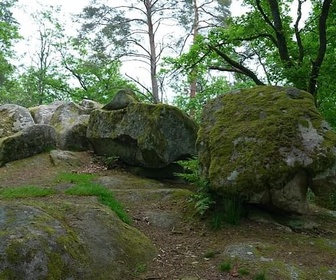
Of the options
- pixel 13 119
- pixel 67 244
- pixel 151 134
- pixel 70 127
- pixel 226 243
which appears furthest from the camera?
pixel 13 119

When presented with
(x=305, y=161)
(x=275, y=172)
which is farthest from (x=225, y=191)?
(x=305, y=161)

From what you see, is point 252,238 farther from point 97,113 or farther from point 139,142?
point 97,113

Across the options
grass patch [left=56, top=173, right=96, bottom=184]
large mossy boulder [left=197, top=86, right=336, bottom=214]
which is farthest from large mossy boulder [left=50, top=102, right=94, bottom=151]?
large mossy boulder [left=197, top=86, right=336, bottom=214]

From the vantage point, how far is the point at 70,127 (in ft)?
41.2

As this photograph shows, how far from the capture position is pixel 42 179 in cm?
884

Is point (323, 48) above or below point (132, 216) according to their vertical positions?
above

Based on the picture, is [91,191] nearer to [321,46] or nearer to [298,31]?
[321,46]

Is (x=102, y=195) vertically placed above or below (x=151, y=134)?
below

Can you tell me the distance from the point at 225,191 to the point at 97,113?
6.43 metres

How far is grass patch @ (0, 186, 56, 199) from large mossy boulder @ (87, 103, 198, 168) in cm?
293

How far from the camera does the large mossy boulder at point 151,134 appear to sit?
9305 millimetres

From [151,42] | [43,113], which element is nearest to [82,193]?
[43,113]

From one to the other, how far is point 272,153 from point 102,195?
3340mm

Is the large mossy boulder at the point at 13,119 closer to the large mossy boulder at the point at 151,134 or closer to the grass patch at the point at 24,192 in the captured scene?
the large mossy boulder at the point at 151,134
